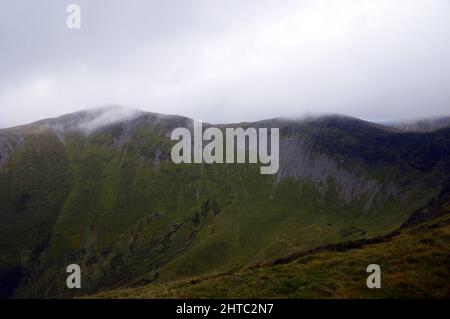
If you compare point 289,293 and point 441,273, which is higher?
point 441,273

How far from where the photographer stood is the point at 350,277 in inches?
957

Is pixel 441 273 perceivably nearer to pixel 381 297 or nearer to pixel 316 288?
pixel 381 297

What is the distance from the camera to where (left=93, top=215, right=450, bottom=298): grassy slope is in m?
21.6

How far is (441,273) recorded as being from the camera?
22281mm

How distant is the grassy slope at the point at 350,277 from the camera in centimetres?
2164
